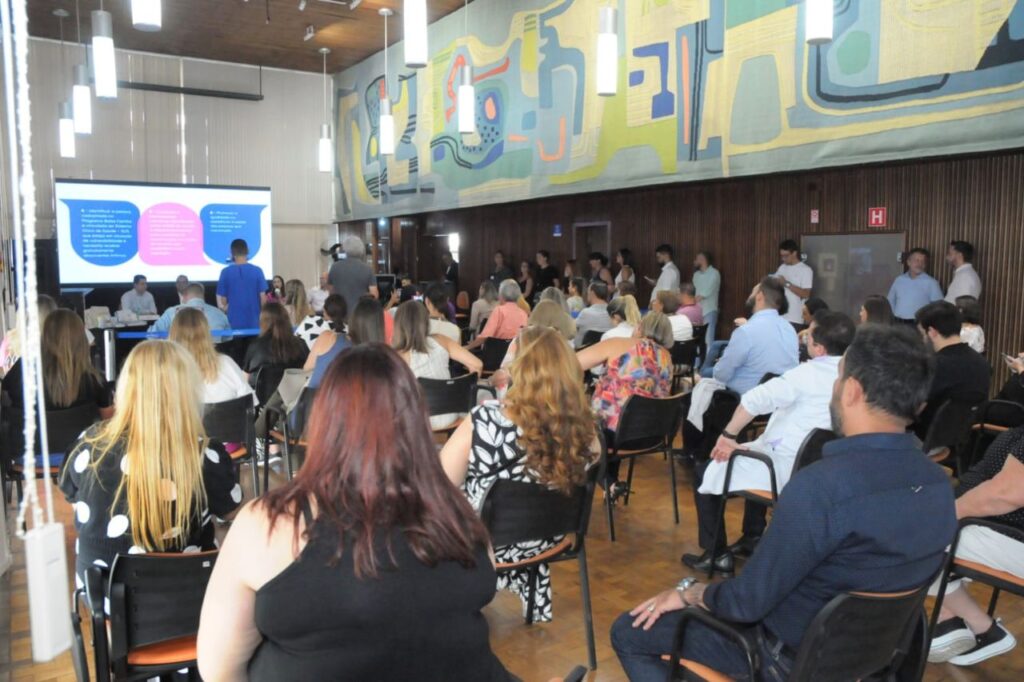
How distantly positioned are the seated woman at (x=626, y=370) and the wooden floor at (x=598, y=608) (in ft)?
1.09

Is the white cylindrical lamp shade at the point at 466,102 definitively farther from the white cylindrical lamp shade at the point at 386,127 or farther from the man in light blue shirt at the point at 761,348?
the man in light blue shirt at the point at 761,348

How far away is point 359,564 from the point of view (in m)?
1.17

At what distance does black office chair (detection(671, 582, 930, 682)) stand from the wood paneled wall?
19.1ft

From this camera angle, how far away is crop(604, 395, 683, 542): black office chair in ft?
12.4

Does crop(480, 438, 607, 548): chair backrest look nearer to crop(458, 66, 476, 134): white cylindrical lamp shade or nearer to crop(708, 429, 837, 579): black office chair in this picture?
crop(708, 429, 837, 579): black office chair

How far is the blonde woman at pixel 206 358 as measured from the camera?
3664mm

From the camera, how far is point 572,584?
339 centimetres

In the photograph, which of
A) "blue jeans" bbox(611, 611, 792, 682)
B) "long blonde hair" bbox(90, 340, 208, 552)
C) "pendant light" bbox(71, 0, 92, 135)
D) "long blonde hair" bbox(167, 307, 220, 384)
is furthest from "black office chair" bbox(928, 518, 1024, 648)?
"pendant light" bbox(71, 0, 92, 135)

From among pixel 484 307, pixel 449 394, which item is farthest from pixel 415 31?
pixel 484 307

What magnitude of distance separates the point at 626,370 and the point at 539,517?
166cm

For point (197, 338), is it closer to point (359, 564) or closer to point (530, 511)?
point (530, 511)

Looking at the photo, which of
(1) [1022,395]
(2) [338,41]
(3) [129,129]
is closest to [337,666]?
(1) [1022,395]

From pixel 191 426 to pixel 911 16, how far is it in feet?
20.5

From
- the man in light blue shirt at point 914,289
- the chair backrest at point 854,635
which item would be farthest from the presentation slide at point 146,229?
the chair backrest at point 854,635
